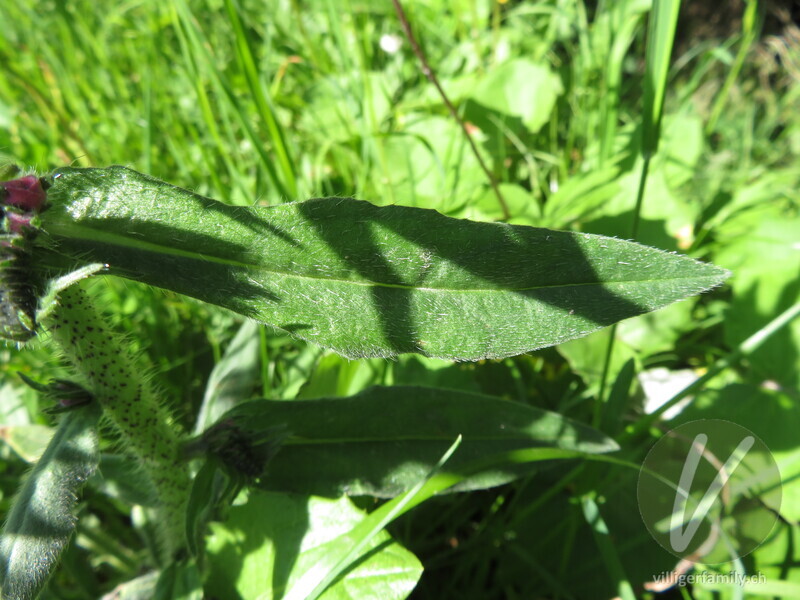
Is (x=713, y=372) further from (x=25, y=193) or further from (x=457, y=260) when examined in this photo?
(x=25, y=193)

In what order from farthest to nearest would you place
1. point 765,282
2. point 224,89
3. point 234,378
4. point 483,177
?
point 483,177, point 765,282, point 224,89, point 234,378

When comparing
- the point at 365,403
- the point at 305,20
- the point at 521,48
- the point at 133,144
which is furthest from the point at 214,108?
the point at 365,403

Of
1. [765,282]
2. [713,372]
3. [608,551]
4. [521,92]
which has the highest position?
[521,92]

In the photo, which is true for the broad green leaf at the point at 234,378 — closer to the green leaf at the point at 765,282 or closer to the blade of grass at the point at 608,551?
the blade of grass at the point at 608,551

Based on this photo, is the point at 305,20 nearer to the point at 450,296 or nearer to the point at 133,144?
the point at 133,144

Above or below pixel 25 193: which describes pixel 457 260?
below

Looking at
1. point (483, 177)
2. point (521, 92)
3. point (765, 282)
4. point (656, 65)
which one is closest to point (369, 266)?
point (656, 65)
